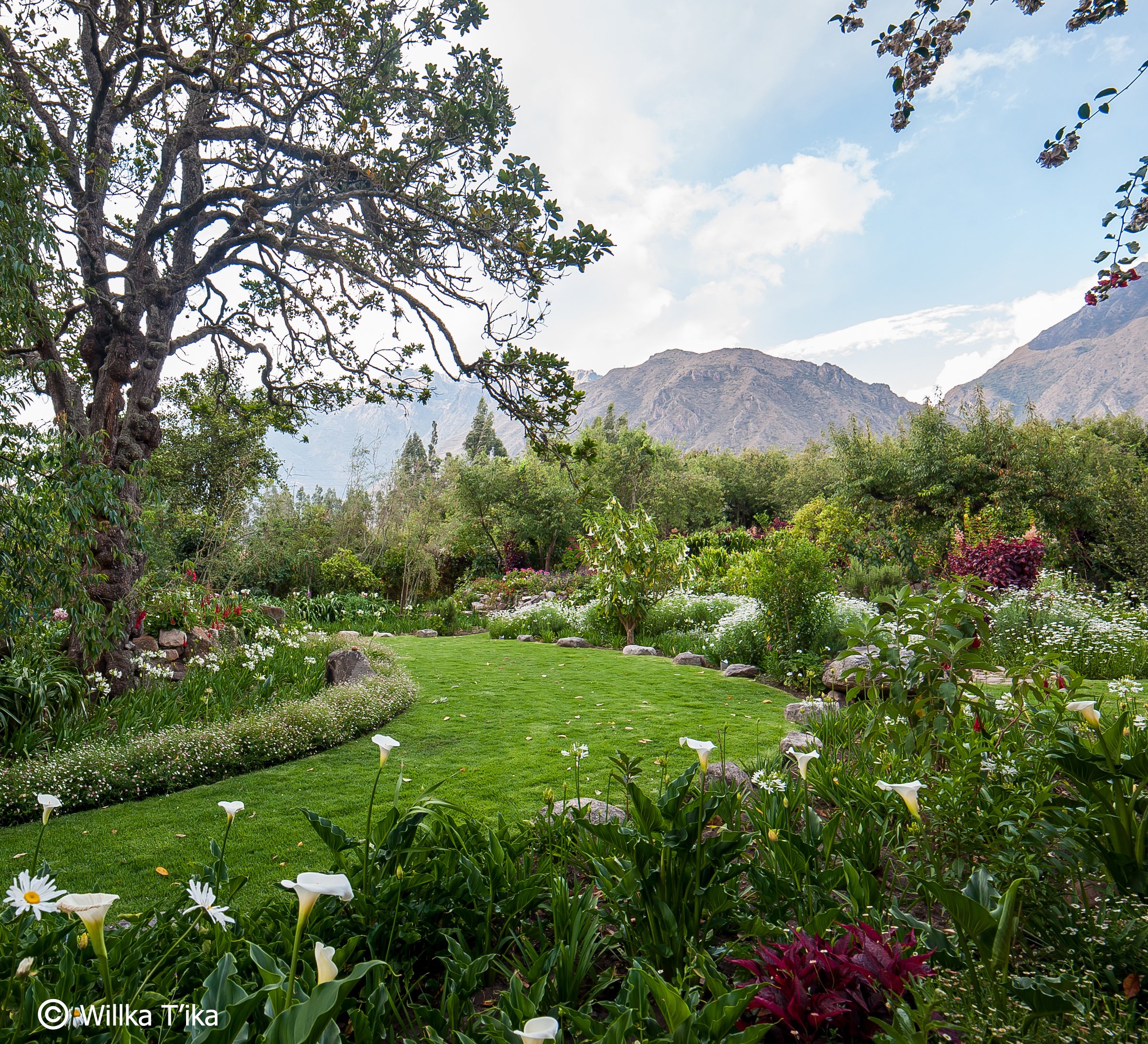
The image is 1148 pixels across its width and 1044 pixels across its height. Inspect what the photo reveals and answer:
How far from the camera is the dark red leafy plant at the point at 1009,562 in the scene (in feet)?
32.6

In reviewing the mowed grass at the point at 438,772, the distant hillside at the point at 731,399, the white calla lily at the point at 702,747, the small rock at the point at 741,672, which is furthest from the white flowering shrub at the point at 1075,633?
the distant hillside at the point at 731,399

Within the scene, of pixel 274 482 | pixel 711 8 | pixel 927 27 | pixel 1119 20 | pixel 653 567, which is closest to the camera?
pixel 1119 20

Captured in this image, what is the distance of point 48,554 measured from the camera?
10.7 feet

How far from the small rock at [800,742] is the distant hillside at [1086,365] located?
105 meters

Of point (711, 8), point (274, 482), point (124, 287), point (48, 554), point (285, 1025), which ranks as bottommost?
point (285, 1025)

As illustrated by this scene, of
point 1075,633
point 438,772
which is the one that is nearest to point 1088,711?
point 438,772

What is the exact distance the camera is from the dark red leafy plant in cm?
994

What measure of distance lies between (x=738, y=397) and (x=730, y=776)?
523 feet

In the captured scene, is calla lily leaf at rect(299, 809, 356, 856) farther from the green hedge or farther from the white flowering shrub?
the white flowering shrub

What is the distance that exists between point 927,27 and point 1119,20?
2.49 feet

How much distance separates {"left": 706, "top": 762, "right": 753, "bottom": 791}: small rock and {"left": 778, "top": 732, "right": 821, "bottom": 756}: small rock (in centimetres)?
28

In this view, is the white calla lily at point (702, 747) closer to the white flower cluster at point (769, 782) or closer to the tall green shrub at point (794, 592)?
the white flower cluster at point (769, 782)

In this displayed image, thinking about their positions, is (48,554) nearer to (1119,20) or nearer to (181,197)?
(181,197)

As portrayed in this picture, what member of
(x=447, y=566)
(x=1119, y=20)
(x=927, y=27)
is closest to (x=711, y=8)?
(x=927, y=27)
